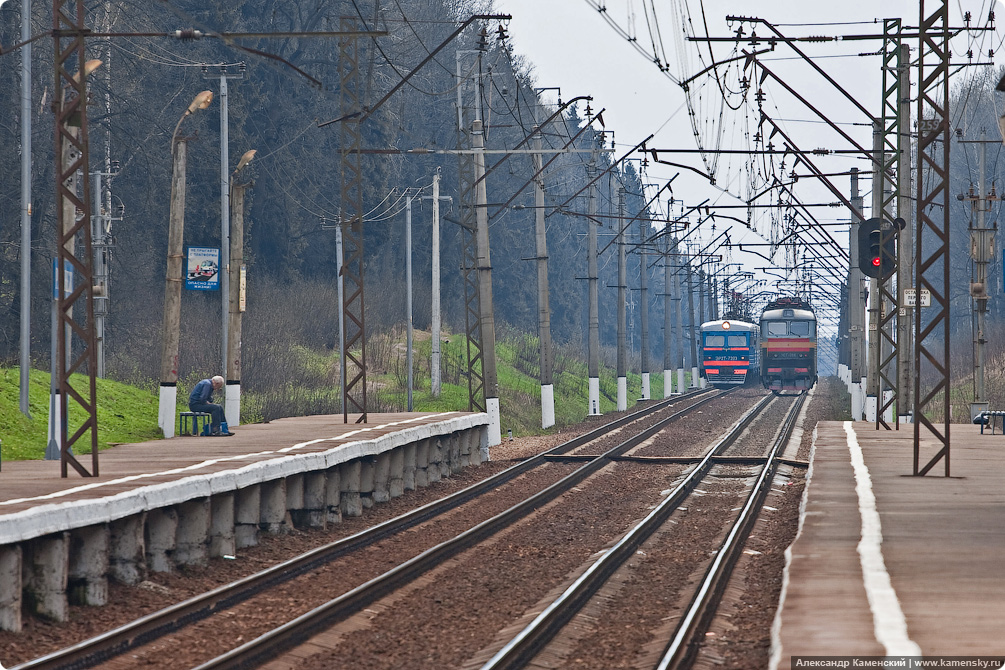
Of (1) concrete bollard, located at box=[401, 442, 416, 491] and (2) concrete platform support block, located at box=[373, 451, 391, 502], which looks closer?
(2) concrete platform support block, located at box=[373, 451, 391, 502]

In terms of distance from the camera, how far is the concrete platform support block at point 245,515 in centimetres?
1546

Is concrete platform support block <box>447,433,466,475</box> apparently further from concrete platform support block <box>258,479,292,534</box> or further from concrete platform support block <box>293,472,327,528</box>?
concrete platform support block <box>258,479,292,534</box>

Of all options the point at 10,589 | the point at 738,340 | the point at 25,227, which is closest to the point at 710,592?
the point at 10,589

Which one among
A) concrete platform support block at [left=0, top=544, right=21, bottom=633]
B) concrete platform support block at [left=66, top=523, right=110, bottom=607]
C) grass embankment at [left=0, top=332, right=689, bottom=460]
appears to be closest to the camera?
concrete platform support block at [left=0, top=544, right=21, bottom=633]

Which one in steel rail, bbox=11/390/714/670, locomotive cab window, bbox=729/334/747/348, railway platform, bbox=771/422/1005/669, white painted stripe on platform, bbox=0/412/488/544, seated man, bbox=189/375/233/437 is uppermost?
locomotive cab window, bbox=729/334/747/348

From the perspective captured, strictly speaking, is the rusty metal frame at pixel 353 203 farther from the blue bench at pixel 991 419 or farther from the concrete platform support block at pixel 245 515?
the blue bench at pixel 991 419

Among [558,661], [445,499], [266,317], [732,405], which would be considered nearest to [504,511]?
[445,499]

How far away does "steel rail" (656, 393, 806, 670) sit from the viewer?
364 inches

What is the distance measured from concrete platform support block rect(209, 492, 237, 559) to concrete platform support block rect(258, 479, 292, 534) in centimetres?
155

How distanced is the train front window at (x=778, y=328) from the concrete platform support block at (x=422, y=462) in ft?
114

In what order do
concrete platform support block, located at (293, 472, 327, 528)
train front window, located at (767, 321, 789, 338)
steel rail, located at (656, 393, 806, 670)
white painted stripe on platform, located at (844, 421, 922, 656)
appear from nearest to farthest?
white painted stripe on platform, located at (844, 421, 922, 656)
steel rail, located at (656, 393, 806, 670)
concrete platform support block, located at (293, 472, 327, 528)
train front window, located at (767, 321, 789, 338)

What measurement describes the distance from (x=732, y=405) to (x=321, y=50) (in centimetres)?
2324

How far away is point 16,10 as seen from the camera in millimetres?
36719

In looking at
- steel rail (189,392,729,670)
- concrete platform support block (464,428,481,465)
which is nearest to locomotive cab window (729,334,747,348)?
concrete platform support block (464,428,481,465)
